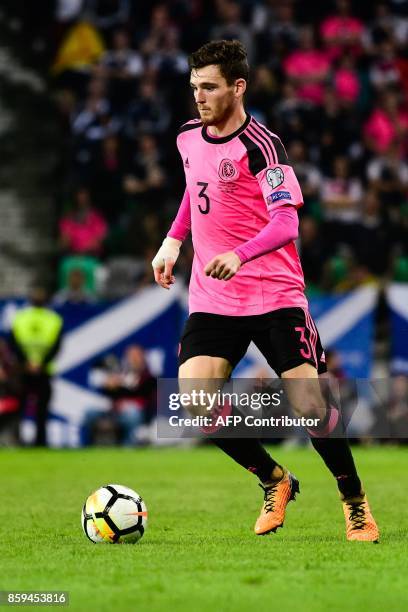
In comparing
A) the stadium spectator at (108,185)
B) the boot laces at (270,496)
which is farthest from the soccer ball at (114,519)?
the stadium spectator at (108,185)

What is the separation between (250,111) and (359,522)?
41.9 feet

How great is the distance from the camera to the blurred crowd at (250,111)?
17.8 metres

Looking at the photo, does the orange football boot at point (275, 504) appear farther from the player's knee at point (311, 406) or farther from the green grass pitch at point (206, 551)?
the player's knee at point (311, 406)

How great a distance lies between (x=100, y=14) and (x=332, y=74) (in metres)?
3.87

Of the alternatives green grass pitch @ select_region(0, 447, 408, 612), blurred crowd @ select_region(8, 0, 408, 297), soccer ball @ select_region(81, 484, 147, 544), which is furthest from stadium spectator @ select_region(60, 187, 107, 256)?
soccer ball @ select_region(81, 484, 147, 544)

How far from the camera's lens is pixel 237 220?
7.11m

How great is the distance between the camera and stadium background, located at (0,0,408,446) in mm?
16812

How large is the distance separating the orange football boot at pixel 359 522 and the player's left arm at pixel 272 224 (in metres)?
1.42

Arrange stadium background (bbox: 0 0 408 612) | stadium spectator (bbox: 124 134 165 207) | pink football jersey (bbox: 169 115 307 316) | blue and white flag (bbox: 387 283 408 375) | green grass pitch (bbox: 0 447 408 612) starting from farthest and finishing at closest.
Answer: stadium spectator (bbox: 124 134 165 207), blue and white flag (bbox: 387 283 408 375), stadium background (bbox: 0 0 408 612), pink football jersey (bbox: 169 115 307 316), green grass pitch (bbox: 0 447 408 612)

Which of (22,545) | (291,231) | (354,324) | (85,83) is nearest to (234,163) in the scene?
(291,231)

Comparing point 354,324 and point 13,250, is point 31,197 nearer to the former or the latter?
point 13,250

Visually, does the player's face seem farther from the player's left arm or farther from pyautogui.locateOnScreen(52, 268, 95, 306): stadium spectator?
pyautogui.locateOnScreen(52, 268, 95, 306): stadium spectator

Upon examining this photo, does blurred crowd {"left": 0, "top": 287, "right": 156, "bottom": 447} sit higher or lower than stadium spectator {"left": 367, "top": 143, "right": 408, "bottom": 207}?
lower

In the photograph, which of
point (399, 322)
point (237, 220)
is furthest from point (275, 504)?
point (399, 322)
